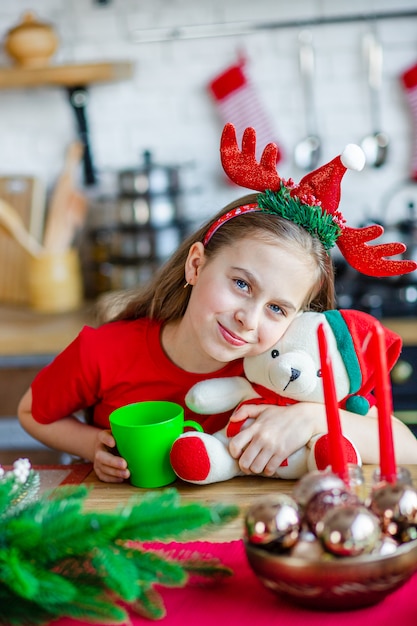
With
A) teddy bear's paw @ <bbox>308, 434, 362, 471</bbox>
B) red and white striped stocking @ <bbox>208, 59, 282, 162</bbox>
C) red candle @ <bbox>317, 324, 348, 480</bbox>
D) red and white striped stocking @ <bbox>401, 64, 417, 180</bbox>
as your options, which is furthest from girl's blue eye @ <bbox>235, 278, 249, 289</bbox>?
red and white striped stocking @ <bbox>401, 64, 417, 180</bbox>

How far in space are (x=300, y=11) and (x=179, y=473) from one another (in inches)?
81.8

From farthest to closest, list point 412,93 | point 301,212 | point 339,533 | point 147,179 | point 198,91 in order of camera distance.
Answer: point 198,91 < point 412,93 < point 147,179 < point 301,212 < point 339,533

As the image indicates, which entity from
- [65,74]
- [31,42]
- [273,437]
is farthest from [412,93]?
[273,437]

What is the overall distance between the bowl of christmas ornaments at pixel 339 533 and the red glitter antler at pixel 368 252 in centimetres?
41

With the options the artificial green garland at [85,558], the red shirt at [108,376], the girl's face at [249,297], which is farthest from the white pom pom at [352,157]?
the artificial green garland at [85,558]

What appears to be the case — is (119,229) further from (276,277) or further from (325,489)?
(325,489)

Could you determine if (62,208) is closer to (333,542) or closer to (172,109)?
(172,109)

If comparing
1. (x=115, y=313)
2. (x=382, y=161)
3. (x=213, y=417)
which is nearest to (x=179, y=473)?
(x=213, y=417)

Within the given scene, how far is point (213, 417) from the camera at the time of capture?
1236 millimetres

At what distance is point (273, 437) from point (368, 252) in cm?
28

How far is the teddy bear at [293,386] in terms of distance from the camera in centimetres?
103

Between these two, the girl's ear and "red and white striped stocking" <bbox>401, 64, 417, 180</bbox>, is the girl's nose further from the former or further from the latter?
"red and white striped stocking" <bbox>401, 64, 417, 180</bbox>

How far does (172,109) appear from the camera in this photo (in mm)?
2842

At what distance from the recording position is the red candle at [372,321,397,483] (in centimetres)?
72
